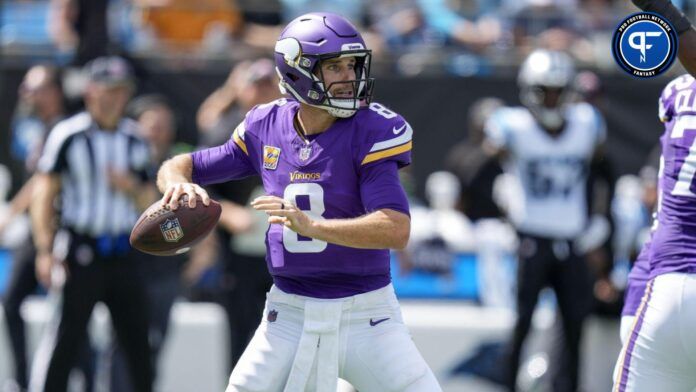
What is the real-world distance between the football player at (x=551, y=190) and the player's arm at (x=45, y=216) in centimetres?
278

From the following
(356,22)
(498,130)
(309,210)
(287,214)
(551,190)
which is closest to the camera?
(287,214)

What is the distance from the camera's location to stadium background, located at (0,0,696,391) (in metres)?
8.45

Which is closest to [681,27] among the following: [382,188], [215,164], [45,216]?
[382,188]

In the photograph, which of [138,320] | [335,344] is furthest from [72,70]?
[335,344]

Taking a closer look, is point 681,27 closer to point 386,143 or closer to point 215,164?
point 386,143

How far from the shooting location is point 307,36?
469 centimetres

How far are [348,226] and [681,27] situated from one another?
53.4 inches

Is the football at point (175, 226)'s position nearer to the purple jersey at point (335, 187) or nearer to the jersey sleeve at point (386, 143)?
the purple jersey at point (335, 187)

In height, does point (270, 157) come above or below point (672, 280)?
above

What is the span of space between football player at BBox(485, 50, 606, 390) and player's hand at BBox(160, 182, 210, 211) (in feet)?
12.0

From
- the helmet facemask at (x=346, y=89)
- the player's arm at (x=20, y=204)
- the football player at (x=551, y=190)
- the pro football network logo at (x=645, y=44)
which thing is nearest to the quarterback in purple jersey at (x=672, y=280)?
the pro football network logo at (x=645, y=44)

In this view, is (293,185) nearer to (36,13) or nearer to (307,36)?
(307,36)

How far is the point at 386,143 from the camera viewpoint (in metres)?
4.53

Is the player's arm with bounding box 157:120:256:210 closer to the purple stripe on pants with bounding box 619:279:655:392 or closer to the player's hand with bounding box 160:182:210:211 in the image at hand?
the player's hand with bounding box 160:182:210:211
